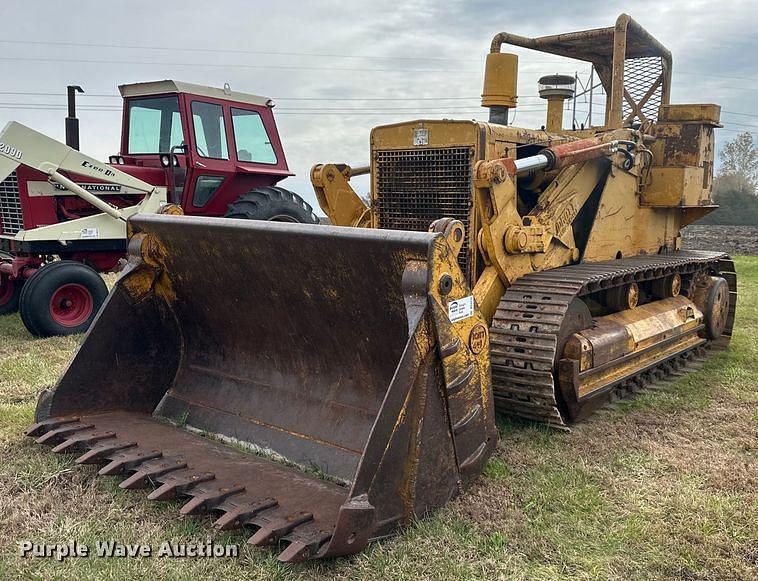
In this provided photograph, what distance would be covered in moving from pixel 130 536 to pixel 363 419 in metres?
1.22

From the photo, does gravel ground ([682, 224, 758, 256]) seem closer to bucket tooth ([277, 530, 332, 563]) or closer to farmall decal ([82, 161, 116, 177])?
farmall decal ([82, 161, 116, 177])

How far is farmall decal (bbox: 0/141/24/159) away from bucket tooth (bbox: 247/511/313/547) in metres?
6.10

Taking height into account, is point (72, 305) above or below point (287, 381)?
below

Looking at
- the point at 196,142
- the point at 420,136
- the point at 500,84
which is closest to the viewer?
the point at 420,136

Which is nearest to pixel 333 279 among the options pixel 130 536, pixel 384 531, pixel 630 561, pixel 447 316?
pixel 447 316

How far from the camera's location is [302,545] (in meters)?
2.85

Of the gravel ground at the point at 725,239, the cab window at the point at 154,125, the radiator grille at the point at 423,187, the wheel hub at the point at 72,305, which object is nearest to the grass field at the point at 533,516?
the radiator grille at the point at 423,187

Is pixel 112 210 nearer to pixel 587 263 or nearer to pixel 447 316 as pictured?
pixel 587 263

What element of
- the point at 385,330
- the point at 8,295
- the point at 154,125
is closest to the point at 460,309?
the point at 385,330

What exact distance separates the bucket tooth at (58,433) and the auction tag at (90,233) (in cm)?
437

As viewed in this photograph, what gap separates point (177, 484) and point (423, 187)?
2.67m

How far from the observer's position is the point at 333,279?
3.74m

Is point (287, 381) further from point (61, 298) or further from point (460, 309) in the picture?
point (61, 298)

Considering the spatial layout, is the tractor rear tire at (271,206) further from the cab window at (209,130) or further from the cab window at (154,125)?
the cab window at (154,125)
